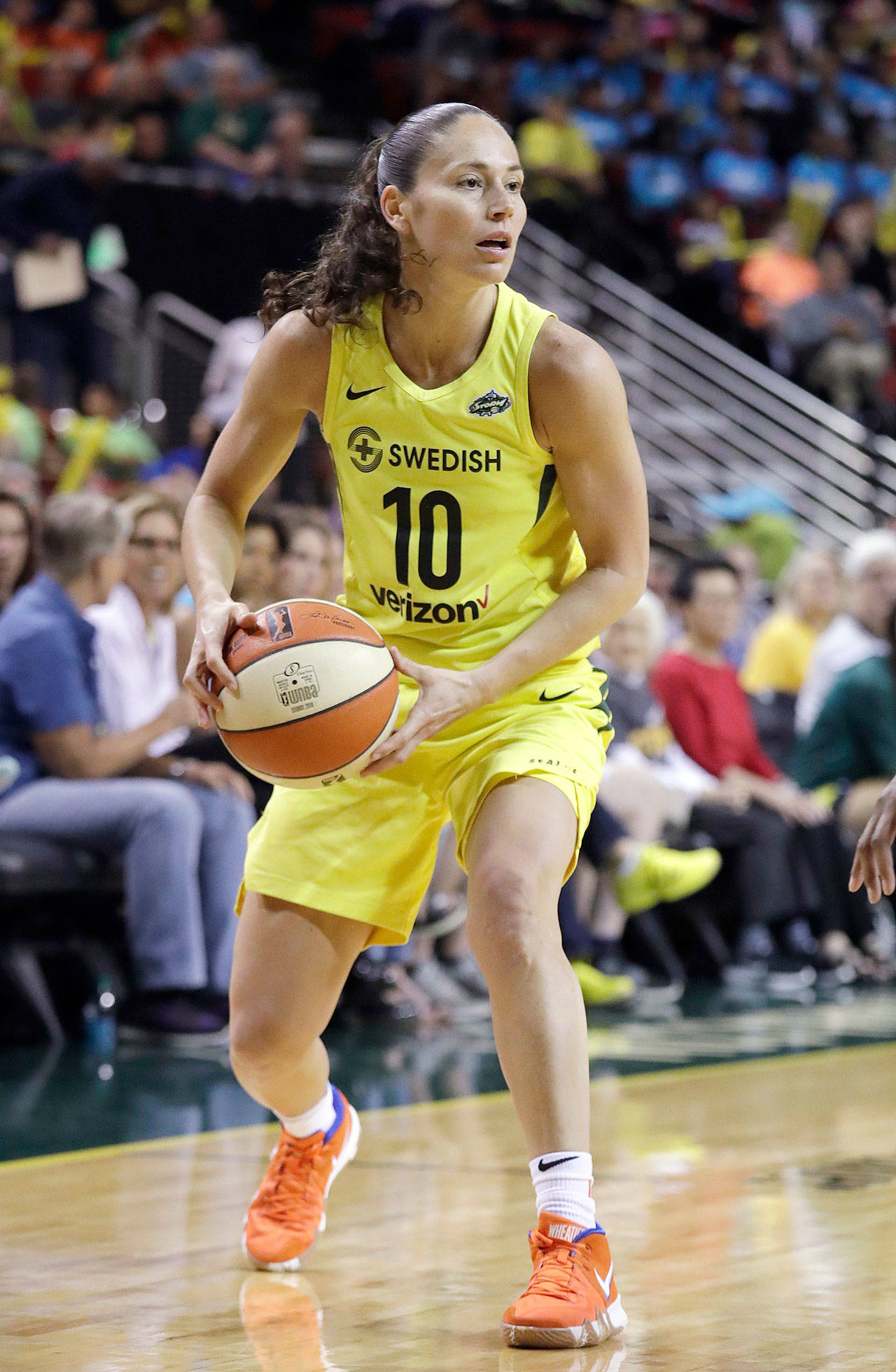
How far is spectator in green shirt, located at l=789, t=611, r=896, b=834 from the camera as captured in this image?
25.7 ft

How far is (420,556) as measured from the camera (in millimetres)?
3146

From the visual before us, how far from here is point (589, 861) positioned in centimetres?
707

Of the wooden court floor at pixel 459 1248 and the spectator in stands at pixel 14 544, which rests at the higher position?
the wooden court floor at pixel 459 1248

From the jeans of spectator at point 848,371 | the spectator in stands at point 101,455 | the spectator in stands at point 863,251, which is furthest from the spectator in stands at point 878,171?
the spectator in stands at point 101,455

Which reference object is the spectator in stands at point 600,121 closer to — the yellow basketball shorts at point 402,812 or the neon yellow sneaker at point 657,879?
the neon yellow sneaker at point 657,879

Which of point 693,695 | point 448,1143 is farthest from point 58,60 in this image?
point 448,1143

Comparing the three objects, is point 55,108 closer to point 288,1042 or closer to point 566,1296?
point 288,1042

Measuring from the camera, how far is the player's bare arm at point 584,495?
306 centimetres

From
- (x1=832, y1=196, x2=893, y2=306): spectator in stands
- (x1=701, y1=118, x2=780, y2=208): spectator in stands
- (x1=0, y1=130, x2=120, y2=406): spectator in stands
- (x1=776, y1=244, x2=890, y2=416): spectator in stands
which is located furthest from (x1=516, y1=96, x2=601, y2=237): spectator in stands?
(x1=0, y1=130, x2=120, y2=406): spectator in stands

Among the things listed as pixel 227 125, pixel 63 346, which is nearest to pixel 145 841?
pixel 63 346

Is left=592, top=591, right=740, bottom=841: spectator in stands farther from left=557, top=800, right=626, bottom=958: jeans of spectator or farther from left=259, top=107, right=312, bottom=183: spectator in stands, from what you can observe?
left=259, top=107, right=312, bottom=183: spectator in stands

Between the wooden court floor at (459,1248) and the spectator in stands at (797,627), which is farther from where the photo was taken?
the spectator in stands at (797,627)

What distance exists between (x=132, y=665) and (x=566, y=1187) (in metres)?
3.52

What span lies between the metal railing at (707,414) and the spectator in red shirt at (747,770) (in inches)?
171
